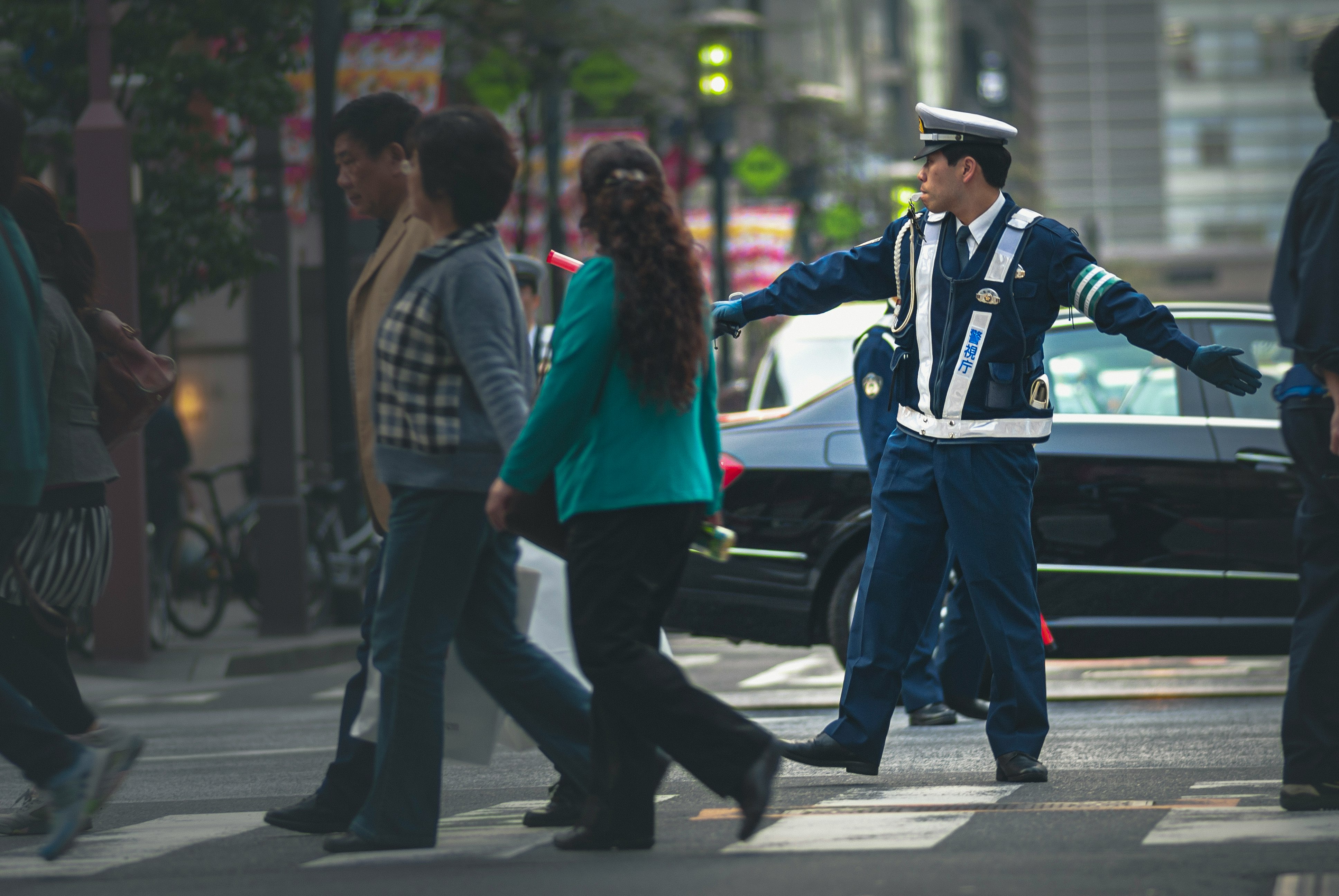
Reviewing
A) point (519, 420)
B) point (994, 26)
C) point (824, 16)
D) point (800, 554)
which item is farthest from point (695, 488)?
point (994, 26)

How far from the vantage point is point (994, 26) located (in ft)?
382

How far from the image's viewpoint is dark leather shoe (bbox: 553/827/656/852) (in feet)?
14.7

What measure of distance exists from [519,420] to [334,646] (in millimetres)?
7299

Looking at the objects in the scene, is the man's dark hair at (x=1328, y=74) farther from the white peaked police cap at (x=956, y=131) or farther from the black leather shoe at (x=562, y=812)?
the black leather shoe at (x=562, y=812)

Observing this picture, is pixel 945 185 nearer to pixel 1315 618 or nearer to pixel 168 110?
pixel 1315 618

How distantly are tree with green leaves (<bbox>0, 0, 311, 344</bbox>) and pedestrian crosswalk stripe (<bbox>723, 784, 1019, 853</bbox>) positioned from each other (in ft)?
24.0

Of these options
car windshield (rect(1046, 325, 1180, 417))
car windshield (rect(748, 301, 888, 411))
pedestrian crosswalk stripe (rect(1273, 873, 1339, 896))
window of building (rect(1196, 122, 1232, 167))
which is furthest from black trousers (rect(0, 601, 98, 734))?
window of building (rect(1196, 122, 1232, 167))

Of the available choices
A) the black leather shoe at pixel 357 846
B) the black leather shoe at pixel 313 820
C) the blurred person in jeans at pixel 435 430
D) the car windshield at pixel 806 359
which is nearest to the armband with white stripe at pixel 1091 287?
the blurred person in jeans at pixel 435 430

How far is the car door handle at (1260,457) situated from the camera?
24.9 ft

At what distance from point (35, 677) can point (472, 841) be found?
1.32 meters

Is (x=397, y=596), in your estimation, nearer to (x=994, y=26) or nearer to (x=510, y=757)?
(x=510, y=757)

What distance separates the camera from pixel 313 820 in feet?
16.1

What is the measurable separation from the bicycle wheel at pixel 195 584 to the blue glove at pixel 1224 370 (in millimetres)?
8498

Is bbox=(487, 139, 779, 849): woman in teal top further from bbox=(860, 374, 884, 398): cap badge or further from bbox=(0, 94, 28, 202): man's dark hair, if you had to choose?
bbox=(860, 374, 884, 398): cap badge
